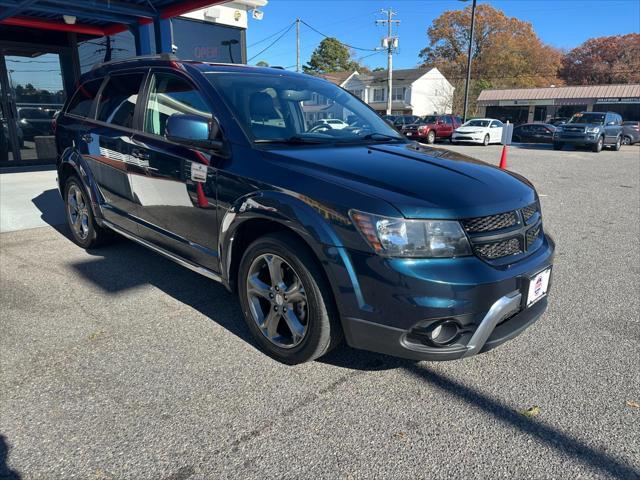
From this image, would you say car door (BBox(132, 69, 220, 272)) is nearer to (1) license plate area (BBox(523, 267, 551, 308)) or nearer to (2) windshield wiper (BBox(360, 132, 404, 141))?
(2) windshield wiper (BBox(360, 132, 404, 141))

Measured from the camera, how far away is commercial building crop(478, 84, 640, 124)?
149ft

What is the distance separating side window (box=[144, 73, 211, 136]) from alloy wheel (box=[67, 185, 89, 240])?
5.61 feet

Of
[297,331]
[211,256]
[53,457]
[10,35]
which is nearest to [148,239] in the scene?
[211,256]

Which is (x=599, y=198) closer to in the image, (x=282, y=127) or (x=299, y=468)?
(x=282, y=127)

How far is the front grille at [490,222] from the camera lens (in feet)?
7.97

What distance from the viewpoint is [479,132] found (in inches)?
1015

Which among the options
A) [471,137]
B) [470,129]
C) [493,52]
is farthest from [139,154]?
[493,52]

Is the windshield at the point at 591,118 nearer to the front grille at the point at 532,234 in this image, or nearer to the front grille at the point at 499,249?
the front grille at the point at 532,234

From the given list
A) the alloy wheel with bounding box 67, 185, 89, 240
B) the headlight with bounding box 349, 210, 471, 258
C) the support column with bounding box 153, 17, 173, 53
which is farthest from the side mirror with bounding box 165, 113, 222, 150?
the support column with bounding box 153, 17, 173, 53

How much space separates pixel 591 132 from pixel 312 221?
22.7 metres

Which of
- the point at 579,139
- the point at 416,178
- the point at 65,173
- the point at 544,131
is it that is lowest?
the point at 579,139

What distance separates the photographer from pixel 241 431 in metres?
2.34

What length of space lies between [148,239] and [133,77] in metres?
1.38

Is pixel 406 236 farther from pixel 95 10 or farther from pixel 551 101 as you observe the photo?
pixel 551 101
